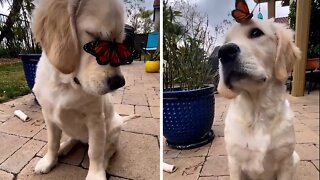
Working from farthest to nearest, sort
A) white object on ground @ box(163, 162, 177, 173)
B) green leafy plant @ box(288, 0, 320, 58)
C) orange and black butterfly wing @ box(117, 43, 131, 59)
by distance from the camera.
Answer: white object on ground @ box(163, 162, 177, 173) → orange and black butterfly wing @ box(117, 43, 131, 59) → green leafy plant @ box(288, 0, 320, 58)

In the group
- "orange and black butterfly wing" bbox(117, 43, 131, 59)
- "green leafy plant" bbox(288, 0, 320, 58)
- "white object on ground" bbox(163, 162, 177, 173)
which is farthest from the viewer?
"white object on ground" bbox(163, 162, 177, 173)

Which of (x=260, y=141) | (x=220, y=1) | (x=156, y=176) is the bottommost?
(x=156, y=176)

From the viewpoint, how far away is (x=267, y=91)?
1.89 ft

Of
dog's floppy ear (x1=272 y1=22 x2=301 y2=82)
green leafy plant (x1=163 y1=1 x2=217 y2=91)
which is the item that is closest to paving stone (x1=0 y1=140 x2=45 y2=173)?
green leafy plant (x1=163 y1=1 x2=217 y2=91)

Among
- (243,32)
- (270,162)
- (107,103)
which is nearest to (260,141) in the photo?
(270,162)

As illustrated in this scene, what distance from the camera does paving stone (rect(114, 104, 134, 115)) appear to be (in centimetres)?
79

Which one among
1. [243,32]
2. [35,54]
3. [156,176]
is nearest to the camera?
[243,32]

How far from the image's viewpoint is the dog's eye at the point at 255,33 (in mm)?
535

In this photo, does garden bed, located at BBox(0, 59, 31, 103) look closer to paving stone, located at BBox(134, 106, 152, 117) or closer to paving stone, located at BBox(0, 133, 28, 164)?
paving stone, located at BBox(0, 133, 28, 164)

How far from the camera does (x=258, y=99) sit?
1.96 ft

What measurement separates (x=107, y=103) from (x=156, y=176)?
201 mm

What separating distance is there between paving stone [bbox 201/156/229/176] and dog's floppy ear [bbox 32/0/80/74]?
32cm

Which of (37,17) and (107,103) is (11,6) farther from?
(107,103)

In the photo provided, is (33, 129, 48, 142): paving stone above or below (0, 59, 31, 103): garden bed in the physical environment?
A: below
